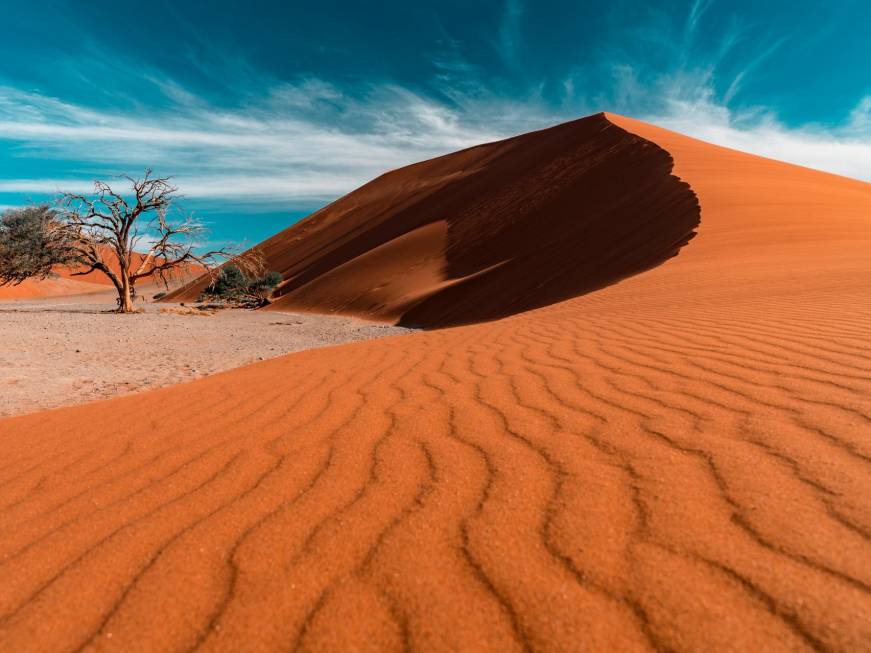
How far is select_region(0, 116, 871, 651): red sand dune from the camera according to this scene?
126 centimetres

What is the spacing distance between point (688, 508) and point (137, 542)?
1815 millimetres

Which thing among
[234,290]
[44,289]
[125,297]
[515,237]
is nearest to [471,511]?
[125,297]

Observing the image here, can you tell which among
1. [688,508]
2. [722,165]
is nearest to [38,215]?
[688,508]

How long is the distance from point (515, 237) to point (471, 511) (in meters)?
19.7

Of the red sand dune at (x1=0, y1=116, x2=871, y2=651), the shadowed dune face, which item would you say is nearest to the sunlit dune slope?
the shadowed dune face

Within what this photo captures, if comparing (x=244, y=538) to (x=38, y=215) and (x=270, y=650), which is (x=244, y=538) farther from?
(x=38, y=215)

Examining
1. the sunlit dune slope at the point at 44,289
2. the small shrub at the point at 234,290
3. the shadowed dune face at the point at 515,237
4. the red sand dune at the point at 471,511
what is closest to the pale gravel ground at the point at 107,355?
the red sand dune at the point at 471,511

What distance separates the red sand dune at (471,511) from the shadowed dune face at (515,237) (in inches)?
310

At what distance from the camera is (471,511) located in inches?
67.8

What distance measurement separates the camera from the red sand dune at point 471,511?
4.13ft

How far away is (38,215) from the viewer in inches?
777

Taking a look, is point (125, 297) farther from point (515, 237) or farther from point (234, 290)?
point (515, 237)

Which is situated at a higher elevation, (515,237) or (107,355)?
(515,237)

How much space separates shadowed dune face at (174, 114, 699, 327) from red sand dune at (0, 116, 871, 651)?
7881mm
